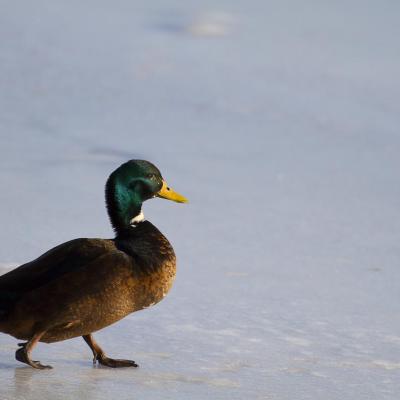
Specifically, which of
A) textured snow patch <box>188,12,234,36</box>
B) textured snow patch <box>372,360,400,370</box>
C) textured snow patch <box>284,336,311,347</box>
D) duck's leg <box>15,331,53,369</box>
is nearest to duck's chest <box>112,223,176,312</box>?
duck's leg <box>15,331,53,369</box>

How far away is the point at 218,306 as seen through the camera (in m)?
4.67

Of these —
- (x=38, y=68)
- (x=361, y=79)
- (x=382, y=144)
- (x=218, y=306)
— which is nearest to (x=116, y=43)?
(x=38, y=68)

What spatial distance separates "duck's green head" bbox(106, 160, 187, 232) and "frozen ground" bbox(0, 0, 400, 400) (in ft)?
1.46

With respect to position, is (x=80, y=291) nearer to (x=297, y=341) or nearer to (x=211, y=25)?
(x=297, y=341)

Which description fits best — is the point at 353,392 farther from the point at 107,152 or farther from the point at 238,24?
the point at 238,24

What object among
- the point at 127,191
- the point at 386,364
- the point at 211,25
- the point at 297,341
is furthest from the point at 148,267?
the point at 211,25

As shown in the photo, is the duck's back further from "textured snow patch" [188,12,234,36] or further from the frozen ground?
"textured snow patch" [188,12,234,36]

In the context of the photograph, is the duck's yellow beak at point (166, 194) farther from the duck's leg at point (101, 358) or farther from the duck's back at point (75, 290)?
the duck's leg at point (101, 358)

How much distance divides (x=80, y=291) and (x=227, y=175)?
301 cm

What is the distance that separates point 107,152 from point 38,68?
1.81 m

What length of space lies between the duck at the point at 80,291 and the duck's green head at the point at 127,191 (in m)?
0.20

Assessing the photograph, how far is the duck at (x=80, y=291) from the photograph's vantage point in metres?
3.87

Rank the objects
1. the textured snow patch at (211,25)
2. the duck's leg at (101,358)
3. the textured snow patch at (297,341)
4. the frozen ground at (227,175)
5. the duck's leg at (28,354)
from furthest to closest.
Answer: the textured snow patch at (211,25) < the textured snow patch at (297,341) < the frozen ground at (227,175) < the duck's leg at (101,358) < the duck's leg at (28,354)

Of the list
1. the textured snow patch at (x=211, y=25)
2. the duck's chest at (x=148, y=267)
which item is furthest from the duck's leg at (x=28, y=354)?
the textured snow patch at (x=211, y=25)
